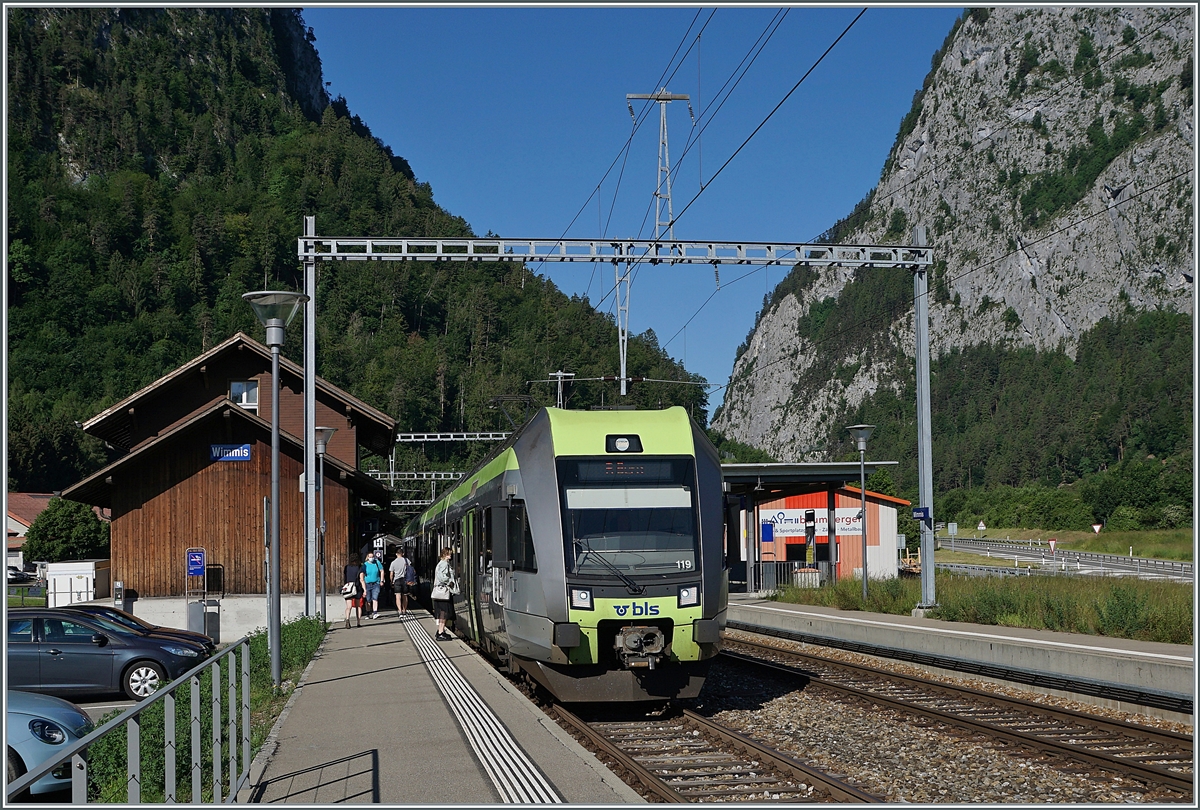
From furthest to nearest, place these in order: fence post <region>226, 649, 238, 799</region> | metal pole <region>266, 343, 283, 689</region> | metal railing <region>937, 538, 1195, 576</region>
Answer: metal railing <region>937, 538, 1195, 576</region>, metal pole <region>266, 343, 283, 689</region>, fence post <region>226, 649, 238, 799</region>

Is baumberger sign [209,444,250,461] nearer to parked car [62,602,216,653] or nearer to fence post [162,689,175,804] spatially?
parked car [62,602,216,653]

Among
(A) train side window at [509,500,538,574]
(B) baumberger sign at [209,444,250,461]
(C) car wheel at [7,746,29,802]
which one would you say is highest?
(B) baumberger sign at [209,444,250,461]

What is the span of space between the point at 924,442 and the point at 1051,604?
5.69 m

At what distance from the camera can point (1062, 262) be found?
17575cm

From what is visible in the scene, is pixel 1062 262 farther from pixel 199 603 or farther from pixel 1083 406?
pixel 199 603

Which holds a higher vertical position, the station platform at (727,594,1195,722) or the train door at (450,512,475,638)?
the train door at (450,512,475,638)

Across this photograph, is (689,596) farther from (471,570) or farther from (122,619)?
(122,619)

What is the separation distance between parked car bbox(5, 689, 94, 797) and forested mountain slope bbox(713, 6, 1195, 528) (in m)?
120

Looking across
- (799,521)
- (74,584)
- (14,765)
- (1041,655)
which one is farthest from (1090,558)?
(14,765)

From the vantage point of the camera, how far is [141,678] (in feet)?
51.7

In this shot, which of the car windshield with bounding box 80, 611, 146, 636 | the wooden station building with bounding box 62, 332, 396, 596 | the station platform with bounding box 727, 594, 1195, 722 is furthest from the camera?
the wooden station building with bounding box 62, 332, 396, 596

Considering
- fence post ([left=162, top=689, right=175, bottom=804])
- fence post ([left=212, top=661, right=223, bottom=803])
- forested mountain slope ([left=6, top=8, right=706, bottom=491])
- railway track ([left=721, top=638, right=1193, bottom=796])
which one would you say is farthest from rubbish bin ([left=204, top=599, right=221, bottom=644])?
forested mountain slope ([left=6, top=8, right=706, bottom=491])

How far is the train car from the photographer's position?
37.9 feet

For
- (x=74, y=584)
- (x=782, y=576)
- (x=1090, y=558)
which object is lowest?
(x=1090, y=558)
